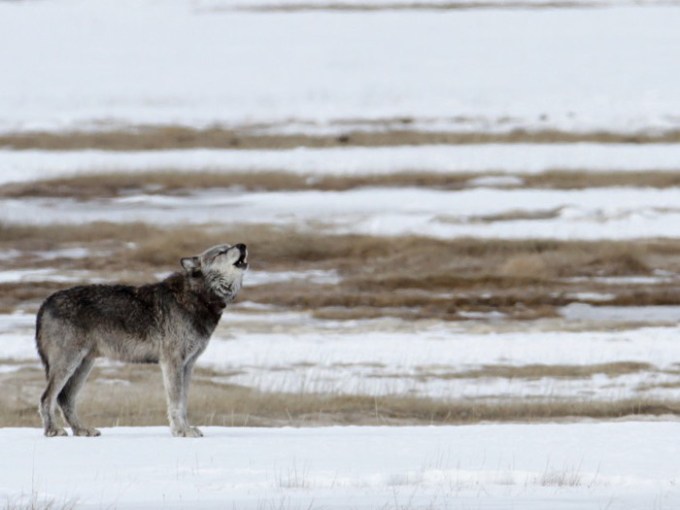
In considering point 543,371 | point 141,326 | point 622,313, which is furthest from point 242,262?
point 622,313

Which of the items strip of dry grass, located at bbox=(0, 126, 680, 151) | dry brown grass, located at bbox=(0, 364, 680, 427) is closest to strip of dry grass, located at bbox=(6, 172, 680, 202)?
strip of dry grass, located at bbox=(0, 126, 680, 151)

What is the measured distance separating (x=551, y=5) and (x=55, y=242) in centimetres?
3482

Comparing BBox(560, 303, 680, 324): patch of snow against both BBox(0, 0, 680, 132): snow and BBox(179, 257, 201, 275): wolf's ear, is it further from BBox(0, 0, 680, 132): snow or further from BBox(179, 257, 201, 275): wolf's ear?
BBox(0, 0, 680, 132): snow

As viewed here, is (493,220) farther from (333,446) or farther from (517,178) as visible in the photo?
(333,446)

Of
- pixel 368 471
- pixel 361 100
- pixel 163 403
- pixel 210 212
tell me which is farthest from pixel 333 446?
pixel 361 100

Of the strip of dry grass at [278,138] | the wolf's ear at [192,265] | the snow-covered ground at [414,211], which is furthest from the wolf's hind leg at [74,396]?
the strip of dry grass at [278,138]

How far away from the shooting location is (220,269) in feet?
35.5

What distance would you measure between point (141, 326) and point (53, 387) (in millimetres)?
786

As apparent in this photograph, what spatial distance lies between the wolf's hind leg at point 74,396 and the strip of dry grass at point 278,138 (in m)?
27.5

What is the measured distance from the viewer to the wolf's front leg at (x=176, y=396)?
35.1 ft

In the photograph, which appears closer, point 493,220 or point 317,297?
point 317,297

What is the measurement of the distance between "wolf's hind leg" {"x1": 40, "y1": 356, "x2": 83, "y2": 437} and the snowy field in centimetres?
20

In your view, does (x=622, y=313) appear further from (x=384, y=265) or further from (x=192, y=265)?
(x=192, y=265)

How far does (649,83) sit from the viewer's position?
149 feet
